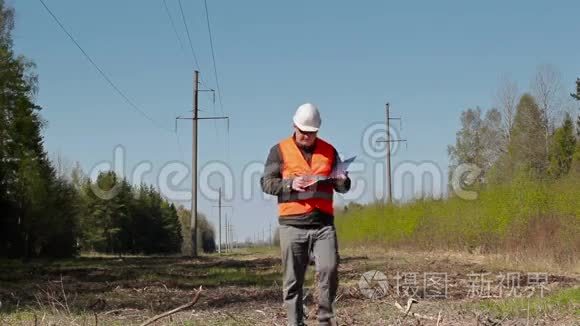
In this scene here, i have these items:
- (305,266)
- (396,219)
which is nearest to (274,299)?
(305,266)

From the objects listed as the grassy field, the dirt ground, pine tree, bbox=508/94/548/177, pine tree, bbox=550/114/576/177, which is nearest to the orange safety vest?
the dirt ground

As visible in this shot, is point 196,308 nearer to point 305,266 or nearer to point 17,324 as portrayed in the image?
point 17,324

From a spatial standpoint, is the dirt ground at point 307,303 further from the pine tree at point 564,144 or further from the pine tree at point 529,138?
the pine tree at point 564,144

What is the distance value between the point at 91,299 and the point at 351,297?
3.94m

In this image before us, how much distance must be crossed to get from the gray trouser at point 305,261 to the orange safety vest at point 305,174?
0.15 m

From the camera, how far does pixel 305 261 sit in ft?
20.8

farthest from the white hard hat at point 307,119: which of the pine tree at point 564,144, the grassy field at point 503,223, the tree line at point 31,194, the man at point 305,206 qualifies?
the pine tree at point 564,144

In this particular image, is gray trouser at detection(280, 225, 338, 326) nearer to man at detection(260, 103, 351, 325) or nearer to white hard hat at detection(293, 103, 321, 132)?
man at detection(260, 103, 351, 325)

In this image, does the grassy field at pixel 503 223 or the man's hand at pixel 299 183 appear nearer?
the man's hand at pixel 299 183

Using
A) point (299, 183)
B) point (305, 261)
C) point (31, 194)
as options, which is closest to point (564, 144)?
point (31, 194)

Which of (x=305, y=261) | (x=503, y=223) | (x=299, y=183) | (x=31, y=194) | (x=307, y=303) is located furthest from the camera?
(x=31, y=194)

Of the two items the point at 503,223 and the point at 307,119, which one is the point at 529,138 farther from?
the point at 307,119

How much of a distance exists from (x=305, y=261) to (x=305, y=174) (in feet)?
2.34

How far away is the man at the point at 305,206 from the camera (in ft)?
20.1
